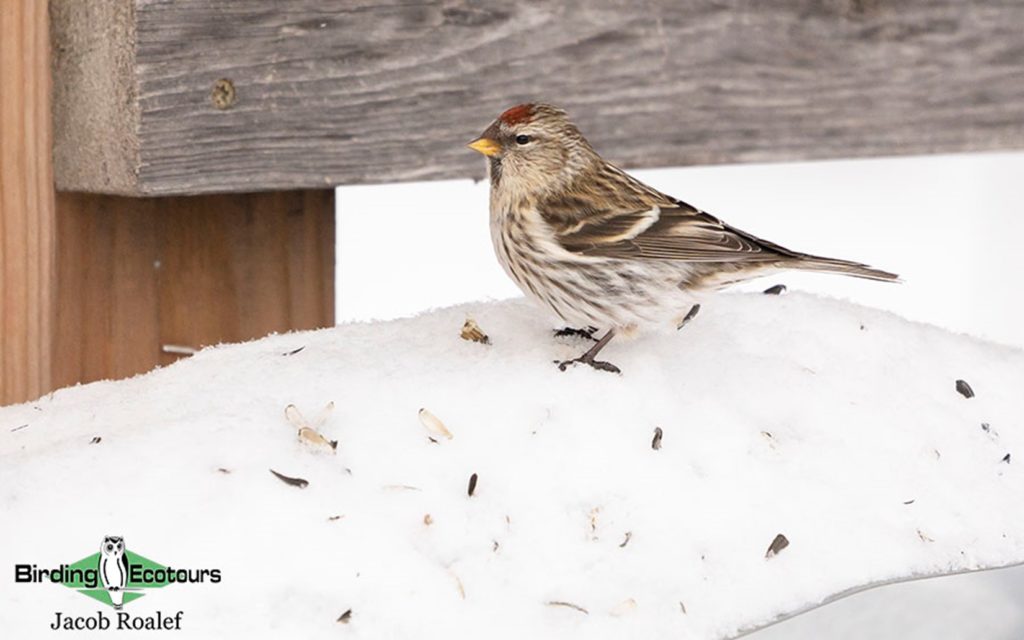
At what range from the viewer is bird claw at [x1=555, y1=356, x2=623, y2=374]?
8.33 ft

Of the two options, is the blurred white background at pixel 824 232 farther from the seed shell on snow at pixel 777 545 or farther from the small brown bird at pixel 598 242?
the seed shell on snow at pixel 777 545

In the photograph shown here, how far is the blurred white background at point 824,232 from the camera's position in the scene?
188 inches

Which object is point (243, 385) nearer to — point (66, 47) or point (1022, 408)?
point (66, 47)

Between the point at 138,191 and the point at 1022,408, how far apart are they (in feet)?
5.44

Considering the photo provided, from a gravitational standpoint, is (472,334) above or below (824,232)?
above

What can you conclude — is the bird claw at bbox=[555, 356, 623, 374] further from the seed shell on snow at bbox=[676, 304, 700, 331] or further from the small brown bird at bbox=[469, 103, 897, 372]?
the seed shell on snow at bbox=[676, 304, 700, 331]

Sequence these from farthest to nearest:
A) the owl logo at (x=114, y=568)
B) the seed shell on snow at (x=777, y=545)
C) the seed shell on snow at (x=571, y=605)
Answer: the seed shell on snow at (x=777, y=545), the seed shell on snow at (x=571, y=605), the owl logo at (x=114, y=568)

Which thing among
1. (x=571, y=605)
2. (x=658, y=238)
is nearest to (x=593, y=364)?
(x=658, y=238)

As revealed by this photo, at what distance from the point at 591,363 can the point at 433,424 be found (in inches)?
16.3

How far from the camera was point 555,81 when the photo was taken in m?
3.21

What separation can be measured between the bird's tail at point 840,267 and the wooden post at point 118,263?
102cm

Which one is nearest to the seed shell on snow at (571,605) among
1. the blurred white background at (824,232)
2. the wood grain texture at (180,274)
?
the wood grain texture at (180,274)

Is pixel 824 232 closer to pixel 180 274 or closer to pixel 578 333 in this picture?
pixel 578 333

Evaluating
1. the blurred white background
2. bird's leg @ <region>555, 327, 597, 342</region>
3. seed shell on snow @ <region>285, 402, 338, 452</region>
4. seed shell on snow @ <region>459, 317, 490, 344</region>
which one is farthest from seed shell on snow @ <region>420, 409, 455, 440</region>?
the blurred white background
